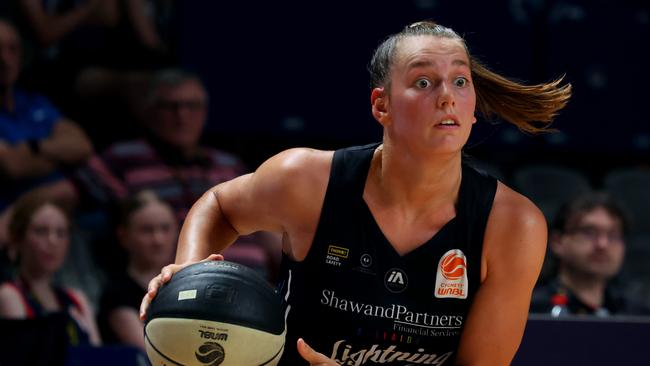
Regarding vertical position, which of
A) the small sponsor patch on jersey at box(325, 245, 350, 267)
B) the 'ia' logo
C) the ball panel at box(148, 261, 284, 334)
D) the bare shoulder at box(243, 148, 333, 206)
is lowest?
the 'ia' logo

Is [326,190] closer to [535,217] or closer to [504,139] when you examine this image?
[535,217]

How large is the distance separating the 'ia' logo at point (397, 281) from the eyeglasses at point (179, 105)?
3154 millimetres

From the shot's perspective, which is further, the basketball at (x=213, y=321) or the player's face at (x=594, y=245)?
the player's face at (x=594, y=245)

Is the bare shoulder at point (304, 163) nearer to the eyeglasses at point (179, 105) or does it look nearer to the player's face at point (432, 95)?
the player's face at point (432, 95)

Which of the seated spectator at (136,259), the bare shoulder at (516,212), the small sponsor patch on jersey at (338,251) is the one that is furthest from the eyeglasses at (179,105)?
the bare shoulder at (516,212)

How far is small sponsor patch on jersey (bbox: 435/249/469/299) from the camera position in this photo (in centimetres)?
385

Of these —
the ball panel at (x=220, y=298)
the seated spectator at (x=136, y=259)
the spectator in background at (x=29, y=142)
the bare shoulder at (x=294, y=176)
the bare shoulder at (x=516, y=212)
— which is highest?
the bare shoulder at (x=294, y=176)

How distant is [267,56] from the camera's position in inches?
311

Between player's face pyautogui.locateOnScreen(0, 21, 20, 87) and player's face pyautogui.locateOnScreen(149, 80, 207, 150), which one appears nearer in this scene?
player's face pyautogui.locateOnScreen(0, 21, 20, 87)

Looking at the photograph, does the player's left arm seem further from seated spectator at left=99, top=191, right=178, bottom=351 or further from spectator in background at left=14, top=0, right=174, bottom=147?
spectator in background at left=14, top=0, right=174, bottom=147

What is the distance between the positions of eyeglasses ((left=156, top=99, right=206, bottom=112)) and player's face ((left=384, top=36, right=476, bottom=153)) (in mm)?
3076

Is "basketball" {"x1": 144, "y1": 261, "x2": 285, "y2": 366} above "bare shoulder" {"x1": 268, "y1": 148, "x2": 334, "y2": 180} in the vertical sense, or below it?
below

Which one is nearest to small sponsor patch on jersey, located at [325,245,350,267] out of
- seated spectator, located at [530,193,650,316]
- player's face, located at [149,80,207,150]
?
seated spectator, located at [530,193,650,316]

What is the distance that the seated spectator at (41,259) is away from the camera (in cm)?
577
